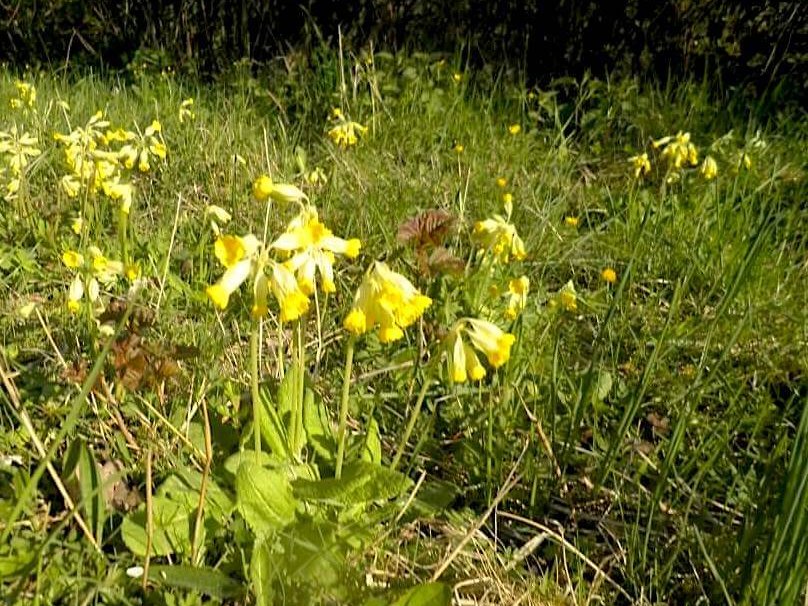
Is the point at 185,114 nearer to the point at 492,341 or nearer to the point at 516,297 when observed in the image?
the point at 516,297

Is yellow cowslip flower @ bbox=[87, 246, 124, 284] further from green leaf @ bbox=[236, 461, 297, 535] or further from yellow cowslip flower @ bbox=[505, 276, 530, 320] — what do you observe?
yellow cowslip flower @ bbox=[505, 276, 530, 320]

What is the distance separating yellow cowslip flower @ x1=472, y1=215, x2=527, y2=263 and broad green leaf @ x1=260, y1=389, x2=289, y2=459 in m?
0.71

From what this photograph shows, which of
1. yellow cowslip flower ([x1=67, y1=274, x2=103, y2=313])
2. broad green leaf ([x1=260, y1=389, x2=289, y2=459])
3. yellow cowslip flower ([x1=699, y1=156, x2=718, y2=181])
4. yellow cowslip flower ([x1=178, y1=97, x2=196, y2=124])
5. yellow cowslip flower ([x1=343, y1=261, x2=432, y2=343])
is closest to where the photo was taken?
yellow cowslip flower ([x1=343, y1=261, x2=432, y2=343])

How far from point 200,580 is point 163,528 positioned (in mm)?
145

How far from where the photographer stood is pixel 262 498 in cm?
134

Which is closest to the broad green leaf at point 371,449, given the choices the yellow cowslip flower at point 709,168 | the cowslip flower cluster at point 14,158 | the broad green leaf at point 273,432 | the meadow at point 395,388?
the meadow at point 395,388

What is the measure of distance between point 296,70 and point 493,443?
164 inches

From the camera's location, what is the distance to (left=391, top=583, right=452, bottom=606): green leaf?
119 cm

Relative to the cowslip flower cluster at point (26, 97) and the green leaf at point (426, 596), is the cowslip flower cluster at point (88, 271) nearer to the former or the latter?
the green leaf at point (426, 596)

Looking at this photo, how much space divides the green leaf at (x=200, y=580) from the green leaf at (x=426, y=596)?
0.27 meters

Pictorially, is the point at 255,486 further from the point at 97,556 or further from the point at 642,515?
the point at 642,515

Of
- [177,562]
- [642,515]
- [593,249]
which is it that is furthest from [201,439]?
[593,249]

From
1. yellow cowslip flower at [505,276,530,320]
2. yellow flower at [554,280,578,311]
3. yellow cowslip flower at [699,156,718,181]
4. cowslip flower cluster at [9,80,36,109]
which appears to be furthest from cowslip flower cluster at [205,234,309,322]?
cowslip flower cluster at [9,80,36,109]

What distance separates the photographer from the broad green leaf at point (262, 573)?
4.03 feet
